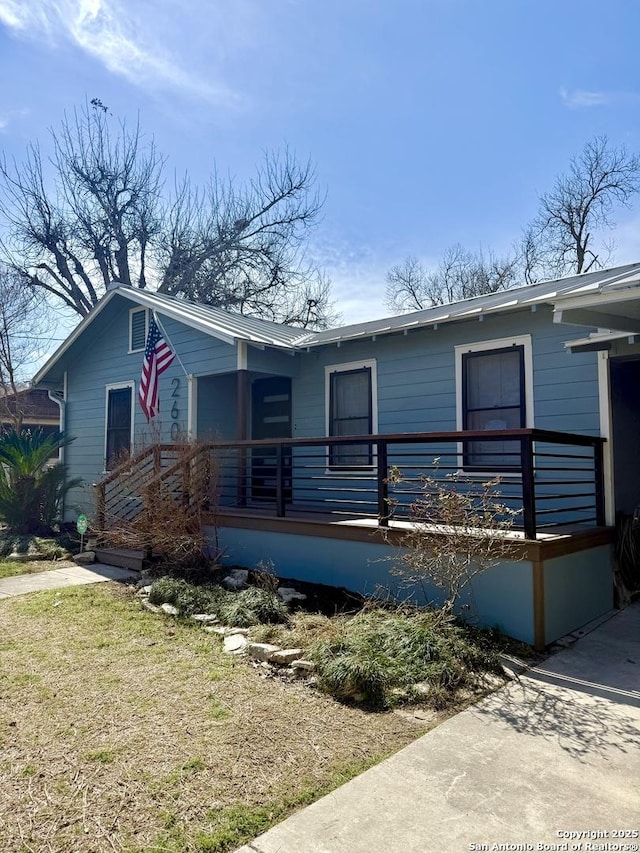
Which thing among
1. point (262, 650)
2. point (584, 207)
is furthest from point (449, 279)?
point (262, 650)

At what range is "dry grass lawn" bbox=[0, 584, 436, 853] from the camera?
2.43 meters

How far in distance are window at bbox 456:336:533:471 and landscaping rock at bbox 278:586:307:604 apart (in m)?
2.41

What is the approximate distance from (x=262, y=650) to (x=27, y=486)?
311 inches

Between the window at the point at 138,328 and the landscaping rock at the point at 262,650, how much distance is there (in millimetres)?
7463

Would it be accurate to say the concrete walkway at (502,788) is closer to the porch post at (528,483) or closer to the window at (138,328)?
the porch post at (528,483)

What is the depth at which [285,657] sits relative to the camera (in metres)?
4.41

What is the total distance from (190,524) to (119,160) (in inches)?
704

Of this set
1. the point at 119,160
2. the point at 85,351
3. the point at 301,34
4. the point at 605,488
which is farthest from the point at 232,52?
the point at 119,160

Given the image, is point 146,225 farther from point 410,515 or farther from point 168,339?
point 410,515

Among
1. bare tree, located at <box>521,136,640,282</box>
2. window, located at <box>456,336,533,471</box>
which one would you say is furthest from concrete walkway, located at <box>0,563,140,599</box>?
bare tree, located at <box>521,136,640,282</box>

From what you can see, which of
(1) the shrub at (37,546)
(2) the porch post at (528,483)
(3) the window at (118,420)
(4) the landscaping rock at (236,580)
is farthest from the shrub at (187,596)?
(3) the window at (118,420)

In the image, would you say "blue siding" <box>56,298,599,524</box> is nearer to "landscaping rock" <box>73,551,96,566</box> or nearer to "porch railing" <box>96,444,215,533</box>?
"porch railing" <box>96,444,215,533</box>

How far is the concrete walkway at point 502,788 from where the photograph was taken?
7.68 ft

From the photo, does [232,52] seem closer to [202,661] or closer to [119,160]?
[202,661]
